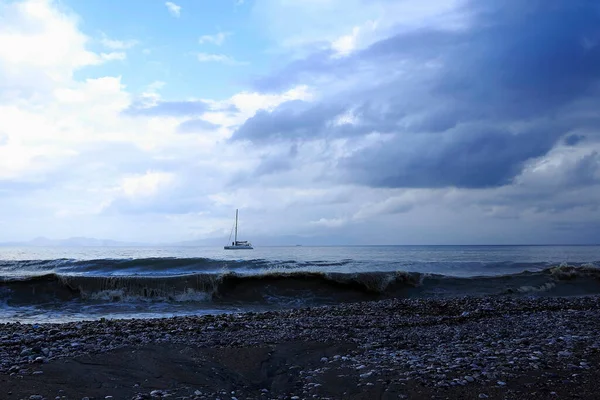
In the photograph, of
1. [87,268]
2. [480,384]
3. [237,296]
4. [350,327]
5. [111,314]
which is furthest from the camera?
[87,268]

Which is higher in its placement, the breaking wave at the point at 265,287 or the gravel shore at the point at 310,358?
the gravel shore at the point at 310,358

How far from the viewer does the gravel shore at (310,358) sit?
561 cm

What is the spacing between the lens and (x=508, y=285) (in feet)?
71.8

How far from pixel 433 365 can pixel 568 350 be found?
7.47 ft

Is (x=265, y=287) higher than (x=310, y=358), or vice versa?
(x=310, y=358)

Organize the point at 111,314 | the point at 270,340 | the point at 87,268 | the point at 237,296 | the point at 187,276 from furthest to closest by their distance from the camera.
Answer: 1. the point at 87,268
2. the point at 187,276
3. the point at 237,296
4. the point at 111,314
5. the point at 270,340

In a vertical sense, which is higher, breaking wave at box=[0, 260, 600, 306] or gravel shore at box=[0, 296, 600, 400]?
gravel shore at box=[0, 296, 600, 400]

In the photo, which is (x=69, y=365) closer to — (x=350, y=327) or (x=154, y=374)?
(x=154, y=374)

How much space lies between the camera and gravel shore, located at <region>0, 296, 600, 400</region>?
5.61m

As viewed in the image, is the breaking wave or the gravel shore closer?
the gravel shore

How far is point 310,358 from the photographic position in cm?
751

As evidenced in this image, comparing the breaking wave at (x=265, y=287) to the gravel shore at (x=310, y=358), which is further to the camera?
the breaking wave at (x=265, y=287)

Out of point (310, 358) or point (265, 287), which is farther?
point (265, 287)

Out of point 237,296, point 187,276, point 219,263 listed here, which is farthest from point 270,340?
point 219,263
